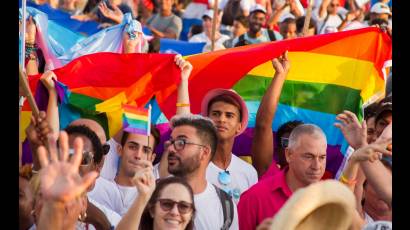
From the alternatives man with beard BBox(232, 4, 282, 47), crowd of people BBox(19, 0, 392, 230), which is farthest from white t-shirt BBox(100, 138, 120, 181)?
man with beard BBox(232, 4, 282, 47)

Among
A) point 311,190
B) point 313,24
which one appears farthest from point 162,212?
point 313,24

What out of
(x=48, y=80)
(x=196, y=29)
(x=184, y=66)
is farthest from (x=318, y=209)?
(x=196, y=29)

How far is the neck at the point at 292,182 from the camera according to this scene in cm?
779

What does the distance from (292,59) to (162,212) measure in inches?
128

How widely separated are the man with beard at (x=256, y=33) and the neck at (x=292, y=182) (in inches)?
198

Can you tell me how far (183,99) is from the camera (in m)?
8.88

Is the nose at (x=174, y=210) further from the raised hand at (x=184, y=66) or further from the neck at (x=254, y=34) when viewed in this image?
the neck at (x=254, y=34)

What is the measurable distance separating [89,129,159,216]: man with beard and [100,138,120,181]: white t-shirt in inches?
1.9

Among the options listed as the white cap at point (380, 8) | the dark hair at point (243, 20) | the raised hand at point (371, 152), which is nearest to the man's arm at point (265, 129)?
the raised hand at point (371, 152)

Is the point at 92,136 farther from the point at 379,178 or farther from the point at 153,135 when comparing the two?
the point at 379,178

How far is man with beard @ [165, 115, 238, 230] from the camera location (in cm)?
752
